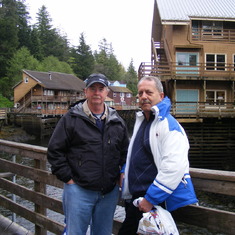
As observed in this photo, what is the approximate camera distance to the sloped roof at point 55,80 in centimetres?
4612

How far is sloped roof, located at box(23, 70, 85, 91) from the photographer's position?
151 feet

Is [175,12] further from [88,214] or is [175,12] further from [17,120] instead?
[17,120]

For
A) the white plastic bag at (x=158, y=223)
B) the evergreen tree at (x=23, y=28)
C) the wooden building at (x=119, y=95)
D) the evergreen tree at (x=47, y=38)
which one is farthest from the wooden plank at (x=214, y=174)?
the evergreen tree at (x=47, y=38)

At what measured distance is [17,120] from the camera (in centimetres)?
3628

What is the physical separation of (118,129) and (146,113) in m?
0.39

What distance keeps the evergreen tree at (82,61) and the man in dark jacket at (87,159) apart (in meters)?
73.8

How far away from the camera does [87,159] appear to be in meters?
2.34

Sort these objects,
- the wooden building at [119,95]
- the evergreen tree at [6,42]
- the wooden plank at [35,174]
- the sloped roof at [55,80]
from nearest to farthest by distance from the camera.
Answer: the wooden plank at [35,174] < the sloped roof at [55,80] < the evergreen tree at [6,42] < the wooden building at [119,95]

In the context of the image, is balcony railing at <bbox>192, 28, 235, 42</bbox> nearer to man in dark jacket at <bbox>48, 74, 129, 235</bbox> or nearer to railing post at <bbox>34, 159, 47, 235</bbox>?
railing post at <bbox>34, 159, 47, 235</bbox>

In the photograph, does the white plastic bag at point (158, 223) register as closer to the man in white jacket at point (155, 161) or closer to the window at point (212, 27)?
the man in white jacket at point (155, 161)

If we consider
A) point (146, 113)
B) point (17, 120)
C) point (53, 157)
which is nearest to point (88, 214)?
point (53, 157)

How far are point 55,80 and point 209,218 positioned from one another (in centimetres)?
5034

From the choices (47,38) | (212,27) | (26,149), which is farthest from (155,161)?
(47,38)

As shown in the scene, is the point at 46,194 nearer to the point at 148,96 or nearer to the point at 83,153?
the point at 83,153
